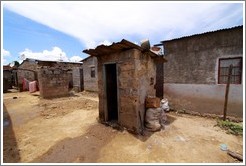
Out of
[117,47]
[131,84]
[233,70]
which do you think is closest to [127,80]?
[131,84]

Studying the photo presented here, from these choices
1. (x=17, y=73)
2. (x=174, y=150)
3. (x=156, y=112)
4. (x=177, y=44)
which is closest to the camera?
(x=174, y=150)

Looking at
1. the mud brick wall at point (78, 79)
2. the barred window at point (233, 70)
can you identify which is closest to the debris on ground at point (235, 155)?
the barred window at point (233, 70)

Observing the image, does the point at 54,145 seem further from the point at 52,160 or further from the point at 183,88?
the point at 183,88

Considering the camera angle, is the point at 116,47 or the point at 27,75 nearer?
the point at 116,47

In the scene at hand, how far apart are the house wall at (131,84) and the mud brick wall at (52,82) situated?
708 centimetres

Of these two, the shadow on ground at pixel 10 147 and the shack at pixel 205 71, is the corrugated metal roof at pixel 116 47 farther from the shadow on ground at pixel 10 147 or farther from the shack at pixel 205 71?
the shadow on ground at pixel 10 147

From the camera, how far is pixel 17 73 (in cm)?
1723

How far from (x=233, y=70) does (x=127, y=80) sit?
14.6ft

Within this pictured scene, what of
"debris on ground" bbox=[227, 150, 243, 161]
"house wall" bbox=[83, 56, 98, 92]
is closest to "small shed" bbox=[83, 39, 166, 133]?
"debris on ground" bbox=[227, 150, 243, 161]

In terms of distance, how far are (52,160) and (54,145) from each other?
658 millimetres

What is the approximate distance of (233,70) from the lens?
222 inches

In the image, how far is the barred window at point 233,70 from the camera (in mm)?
5504

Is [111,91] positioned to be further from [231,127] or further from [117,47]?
[231,127]

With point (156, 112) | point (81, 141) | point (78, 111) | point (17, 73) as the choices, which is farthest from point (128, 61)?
point (17, 73)
